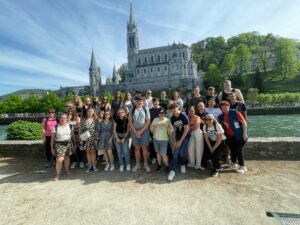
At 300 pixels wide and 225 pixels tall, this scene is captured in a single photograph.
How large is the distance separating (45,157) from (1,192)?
A: 2.69 m

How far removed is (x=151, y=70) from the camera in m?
97.4

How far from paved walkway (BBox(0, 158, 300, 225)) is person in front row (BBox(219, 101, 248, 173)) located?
0.44 metres

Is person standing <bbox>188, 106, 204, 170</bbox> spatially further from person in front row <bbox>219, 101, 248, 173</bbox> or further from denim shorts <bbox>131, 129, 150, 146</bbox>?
denim shorts <bbox>131, 129, 150, 146</bbox>

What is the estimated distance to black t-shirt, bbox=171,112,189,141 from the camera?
5645 mm

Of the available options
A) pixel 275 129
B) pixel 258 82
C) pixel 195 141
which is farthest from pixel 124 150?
pixel 258 82

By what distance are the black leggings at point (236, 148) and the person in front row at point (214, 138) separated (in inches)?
8.1

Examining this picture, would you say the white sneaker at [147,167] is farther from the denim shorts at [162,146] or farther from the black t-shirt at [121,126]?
the black t-shirt at [121,126]

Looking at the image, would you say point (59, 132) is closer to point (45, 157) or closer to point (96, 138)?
point (96, 138)

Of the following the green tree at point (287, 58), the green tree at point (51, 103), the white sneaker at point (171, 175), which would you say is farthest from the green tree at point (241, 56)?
the white sneaker at point (171, 175)

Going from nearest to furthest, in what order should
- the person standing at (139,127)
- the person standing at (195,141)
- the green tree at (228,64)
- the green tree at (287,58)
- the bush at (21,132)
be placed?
the person standing at (195,141) → the person standing at (139,127) → the bush at (21,132) → the green tree at (287,58) → the green tree at (228,64)

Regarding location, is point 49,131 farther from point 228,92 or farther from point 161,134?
point 228,92

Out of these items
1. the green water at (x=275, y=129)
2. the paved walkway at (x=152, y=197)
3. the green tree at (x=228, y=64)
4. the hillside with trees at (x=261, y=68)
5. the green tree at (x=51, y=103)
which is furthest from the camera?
the green tree at (x=228, y=64)

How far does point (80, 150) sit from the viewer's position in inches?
267

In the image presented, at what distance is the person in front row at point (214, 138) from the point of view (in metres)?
5.50
